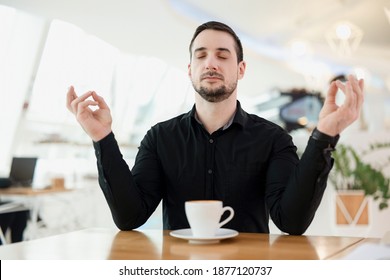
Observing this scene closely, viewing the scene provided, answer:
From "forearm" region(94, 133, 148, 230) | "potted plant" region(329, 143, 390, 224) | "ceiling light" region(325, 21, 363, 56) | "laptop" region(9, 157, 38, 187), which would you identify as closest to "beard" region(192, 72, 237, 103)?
"forearm" region(94, 133, 148, 230)

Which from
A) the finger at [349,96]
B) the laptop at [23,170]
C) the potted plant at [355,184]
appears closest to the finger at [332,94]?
the finger at [349,96]

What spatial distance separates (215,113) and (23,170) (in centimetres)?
327

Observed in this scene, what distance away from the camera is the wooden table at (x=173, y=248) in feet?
2.21

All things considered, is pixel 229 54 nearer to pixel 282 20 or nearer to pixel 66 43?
pixel 66 43

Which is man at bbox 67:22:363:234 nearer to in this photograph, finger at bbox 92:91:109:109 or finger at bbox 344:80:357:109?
finger at bbox 92:91:109:109

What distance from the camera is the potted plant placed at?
2.91 m

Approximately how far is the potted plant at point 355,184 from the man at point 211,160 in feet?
5.82

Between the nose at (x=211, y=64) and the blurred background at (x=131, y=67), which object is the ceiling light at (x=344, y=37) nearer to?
the blurred background at (x=131, y=67)

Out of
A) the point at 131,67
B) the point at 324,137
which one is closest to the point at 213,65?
the point at 324,137

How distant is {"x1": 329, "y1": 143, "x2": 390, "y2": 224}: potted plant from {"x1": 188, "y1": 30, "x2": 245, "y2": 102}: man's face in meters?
1.84

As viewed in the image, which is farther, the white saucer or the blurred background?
the blurred background

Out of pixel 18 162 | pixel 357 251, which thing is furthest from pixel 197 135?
pixel 18 162

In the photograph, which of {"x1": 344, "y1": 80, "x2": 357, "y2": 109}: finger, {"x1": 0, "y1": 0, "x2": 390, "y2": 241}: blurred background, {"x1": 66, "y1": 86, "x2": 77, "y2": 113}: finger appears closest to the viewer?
{"x1": 344, "y1": 80, "x2": 357, "y2": 109}: finger

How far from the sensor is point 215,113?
1225 millimetres
